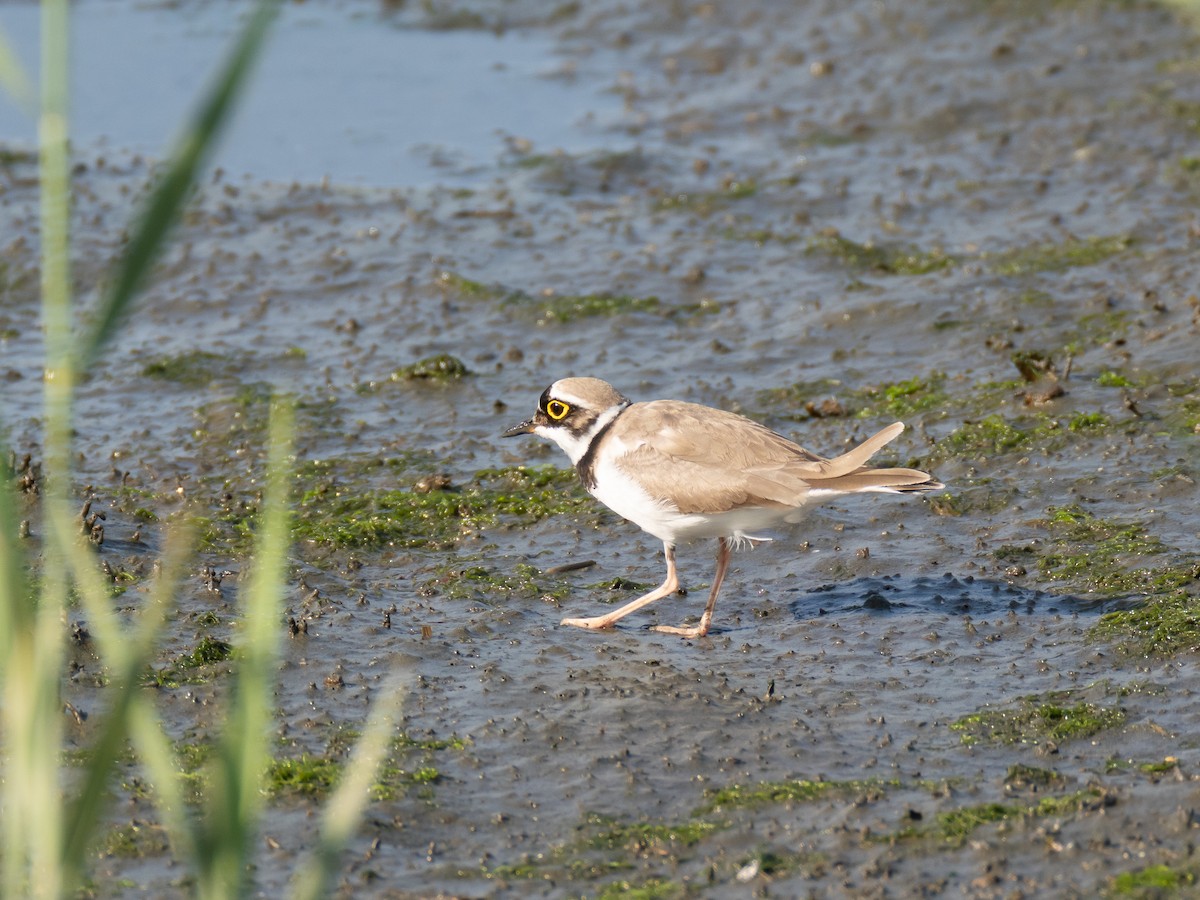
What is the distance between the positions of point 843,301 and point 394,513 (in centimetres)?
372

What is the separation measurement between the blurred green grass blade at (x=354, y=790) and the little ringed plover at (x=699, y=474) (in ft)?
3.70

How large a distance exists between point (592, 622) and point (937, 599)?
1.53 metres

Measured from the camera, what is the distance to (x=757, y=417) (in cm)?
872

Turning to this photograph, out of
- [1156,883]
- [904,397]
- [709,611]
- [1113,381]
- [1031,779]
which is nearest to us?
[1156,883]

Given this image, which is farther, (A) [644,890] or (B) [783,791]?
(B) [783,791]

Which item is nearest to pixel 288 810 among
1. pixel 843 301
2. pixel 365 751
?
pixel 365 751

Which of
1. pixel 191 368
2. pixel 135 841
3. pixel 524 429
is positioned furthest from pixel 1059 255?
pixel 135 841

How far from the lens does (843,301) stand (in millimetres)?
9961

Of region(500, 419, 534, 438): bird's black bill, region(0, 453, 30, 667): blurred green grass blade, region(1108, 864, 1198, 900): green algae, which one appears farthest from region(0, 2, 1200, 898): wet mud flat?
region(0, 453, 30, 667): blurred green grass blade

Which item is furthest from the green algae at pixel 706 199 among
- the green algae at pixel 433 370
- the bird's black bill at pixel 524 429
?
the bird's black bill at pixel 524 429

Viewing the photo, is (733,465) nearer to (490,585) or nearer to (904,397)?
(490,585)

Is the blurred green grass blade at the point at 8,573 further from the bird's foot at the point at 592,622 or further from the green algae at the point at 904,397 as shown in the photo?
the green algae at the point at 904,397

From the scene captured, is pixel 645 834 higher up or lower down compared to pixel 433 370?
higher up

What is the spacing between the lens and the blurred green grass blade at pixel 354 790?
2990 mm
